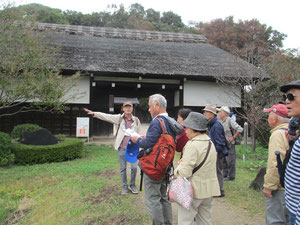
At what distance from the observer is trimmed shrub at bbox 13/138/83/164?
6613 mm

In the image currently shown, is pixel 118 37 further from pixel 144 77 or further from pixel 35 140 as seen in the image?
pixel 35 140

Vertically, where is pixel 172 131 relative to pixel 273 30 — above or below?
below

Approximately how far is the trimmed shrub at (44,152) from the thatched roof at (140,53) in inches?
151

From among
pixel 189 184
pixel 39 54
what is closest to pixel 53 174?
pixel 39 54

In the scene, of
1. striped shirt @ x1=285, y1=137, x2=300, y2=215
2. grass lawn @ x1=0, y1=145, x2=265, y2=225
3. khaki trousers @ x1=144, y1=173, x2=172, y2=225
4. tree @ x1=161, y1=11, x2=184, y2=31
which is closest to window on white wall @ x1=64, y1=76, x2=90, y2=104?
grass lawn @ x1=0, y1=145, x2=265, y2=225

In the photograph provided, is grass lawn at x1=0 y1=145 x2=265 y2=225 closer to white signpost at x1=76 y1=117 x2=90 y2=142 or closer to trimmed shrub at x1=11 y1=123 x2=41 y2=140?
trimmed shrub at x1=11 y1=123 x2=41 y2=140

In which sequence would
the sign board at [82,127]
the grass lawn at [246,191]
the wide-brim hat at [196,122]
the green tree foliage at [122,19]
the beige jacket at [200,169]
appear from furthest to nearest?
the green tree foliage at [122,19]
the sign board at [82,127]
the grass lawn at [246,191]
the wide-brim hat at [196,122]
the beige jacket at [200,169]

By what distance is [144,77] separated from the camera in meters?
10.8

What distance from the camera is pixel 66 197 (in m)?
4.10

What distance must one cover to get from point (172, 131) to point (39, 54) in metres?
5.66

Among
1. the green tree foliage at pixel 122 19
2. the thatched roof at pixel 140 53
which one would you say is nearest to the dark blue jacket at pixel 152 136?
the thatched roof at pixel 140 53

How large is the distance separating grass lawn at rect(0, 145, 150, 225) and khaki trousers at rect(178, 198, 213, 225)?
3.45 ft

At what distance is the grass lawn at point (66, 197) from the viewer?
3363mm

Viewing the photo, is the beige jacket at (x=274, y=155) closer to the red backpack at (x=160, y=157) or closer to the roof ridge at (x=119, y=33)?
the red backpack at (x=160, y=157)
